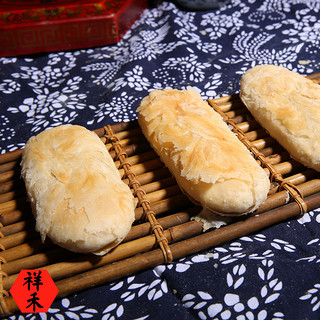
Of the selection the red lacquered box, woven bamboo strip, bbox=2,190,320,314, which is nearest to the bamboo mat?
woven bamboo strip, bbox=2,190,320,314

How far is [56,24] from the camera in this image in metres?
2.22

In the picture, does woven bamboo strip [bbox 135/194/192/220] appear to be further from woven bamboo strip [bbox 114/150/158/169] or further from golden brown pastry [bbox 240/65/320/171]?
golden brown pastry [bbox 240/65/320/171]

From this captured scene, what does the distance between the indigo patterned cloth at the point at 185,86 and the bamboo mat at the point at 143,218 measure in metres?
0.07

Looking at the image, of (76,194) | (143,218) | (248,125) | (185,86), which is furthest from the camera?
(185,86)

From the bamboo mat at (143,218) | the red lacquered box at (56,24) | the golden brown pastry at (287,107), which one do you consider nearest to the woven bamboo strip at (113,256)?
the bamboo mat at (143,218)

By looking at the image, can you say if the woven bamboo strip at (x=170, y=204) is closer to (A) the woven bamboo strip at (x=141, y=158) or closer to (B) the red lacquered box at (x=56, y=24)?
(A) the woven bamboo strip at (x=141, y=158)

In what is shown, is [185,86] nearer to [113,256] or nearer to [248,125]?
[248,125]

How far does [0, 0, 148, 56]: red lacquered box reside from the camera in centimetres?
220

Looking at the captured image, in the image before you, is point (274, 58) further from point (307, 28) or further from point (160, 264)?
point (160, 264)

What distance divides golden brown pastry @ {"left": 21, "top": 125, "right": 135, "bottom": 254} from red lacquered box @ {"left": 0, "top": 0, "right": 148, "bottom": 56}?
1189 millimetres

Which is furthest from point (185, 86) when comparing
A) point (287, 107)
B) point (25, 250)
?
point (25, 250)

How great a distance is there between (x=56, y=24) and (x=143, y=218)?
4.92 ft

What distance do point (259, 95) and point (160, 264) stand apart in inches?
31.1

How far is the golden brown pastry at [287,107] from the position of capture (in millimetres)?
1329
